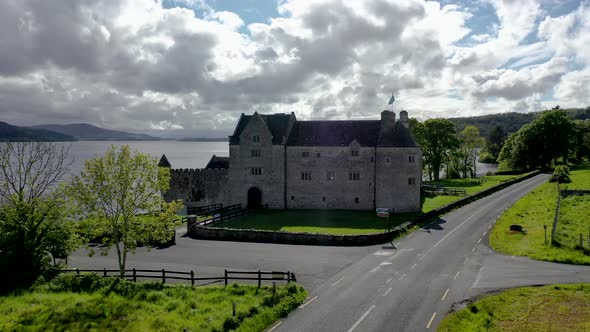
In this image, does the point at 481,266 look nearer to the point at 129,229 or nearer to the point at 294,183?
the point at 129,229

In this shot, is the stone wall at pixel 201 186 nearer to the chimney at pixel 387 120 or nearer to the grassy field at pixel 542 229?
the chimney at pixel 387 120

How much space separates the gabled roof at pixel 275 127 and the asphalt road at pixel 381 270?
769 inches

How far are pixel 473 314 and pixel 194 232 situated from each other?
29489 millimetres

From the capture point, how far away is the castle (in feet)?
169

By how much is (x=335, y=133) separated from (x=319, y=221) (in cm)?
1416

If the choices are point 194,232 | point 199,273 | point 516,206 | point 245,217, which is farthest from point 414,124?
point 199,273

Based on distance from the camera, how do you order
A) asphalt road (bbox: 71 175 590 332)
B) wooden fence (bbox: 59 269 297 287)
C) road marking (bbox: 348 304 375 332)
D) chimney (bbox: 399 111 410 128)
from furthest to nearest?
chimney (bbox: 399 111 410 128)
wooden fence (bbox: 59 269 297 287)
asphalt road (bbox: 71 175 590 332)
road marking (bbox: 348 304 375 332)

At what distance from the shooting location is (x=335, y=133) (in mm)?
55438

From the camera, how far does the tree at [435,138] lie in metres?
84.7

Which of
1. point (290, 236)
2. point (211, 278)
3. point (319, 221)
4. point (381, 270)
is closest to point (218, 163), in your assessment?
point (319, 221)

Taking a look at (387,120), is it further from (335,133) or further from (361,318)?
(361,318)

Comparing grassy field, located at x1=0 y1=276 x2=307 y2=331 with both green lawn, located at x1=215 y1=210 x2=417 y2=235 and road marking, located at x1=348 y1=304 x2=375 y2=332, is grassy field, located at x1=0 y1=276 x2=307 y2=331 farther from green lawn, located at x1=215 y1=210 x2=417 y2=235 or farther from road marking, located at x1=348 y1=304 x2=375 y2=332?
green lawn, located at x1=215 y1=210 x2=417 y2=235

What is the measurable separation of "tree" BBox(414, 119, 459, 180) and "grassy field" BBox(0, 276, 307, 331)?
221ft

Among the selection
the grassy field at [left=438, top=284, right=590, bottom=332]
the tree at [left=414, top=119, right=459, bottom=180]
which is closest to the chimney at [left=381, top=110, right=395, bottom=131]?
the grassy field at [left=438, top=284, right=590, bottom=332]
